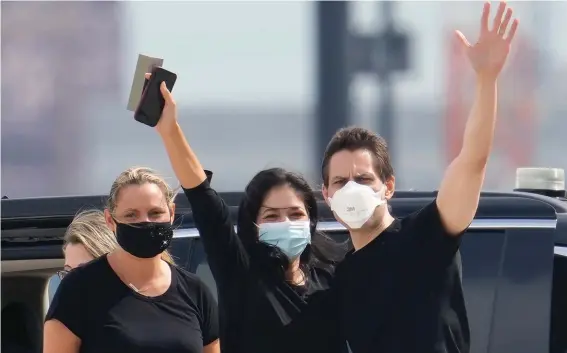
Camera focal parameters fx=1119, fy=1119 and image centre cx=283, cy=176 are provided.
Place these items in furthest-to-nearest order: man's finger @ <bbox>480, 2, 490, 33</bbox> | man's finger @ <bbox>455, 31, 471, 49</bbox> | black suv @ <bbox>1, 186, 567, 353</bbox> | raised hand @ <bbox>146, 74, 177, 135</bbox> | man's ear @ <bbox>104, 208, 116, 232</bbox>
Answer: black suv @ <bbox>1, 186, 567, 353</bbox> < man's ear @ <bbox>104, 208, 116, 232</bbox> < raised hand @ <bbox>146, 74, 177, 135</bbox> < man's finger @ <bbox>455, 31, 471, 49</bbox> < man's finger @ <bbox>480, 2, 490, 33</bbox>

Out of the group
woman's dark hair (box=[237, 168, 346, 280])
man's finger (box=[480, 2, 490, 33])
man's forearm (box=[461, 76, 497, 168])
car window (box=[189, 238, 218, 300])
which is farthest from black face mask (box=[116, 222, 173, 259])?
man's finger (box=[480, 2, 490, 33])

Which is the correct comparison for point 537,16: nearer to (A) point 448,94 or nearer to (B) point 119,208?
(A) point 448,94

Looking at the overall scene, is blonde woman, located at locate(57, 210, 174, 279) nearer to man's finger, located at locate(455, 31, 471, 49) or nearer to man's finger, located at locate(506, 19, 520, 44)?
man's finger, located at locate(455, 31, 471, 49)

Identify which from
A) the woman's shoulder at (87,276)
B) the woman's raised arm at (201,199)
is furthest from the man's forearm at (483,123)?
the woman's shoulder at (87,276)

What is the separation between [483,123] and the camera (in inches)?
101

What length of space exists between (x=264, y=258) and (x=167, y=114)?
1.54 feet

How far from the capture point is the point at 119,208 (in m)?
3.04

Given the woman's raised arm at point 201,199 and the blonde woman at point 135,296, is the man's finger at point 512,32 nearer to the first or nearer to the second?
the woman's raised arm at point 201,199

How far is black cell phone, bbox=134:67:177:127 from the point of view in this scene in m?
2.94

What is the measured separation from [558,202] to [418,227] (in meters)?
1.00

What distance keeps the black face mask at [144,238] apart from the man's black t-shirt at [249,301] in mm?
102

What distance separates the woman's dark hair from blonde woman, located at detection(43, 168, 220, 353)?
0.61 feet

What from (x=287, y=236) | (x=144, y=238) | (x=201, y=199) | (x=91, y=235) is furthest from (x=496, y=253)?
(x=91, y=235)

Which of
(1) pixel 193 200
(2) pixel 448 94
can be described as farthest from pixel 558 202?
(2) pixel 448 94
